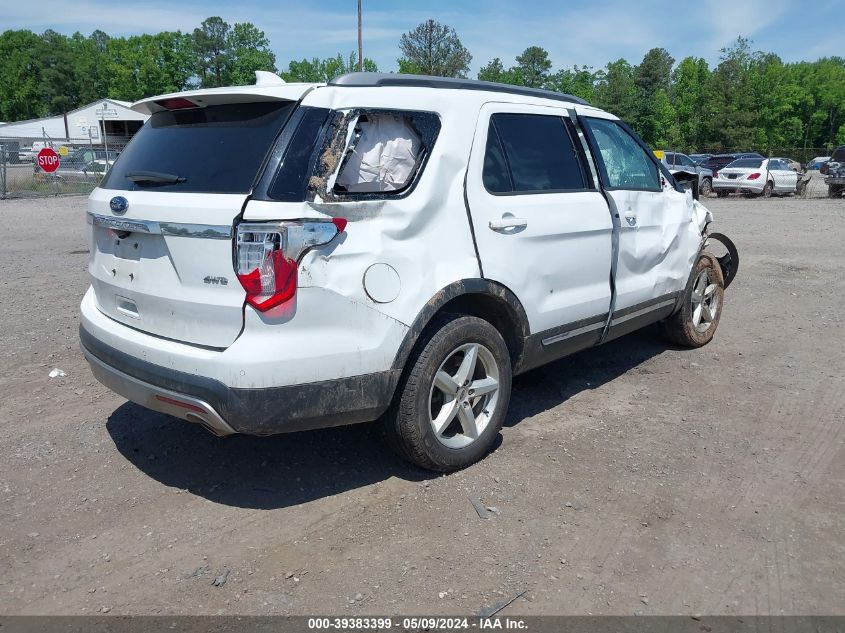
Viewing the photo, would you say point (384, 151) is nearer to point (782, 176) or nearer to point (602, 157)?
point (602, 157)

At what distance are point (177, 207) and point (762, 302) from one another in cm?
682

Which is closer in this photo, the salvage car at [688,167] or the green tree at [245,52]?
the salvage car at [688,167]

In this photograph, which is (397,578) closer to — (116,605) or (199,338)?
(116,605)

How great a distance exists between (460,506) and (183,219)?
1888 mm

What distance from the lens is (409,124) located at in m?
3.46

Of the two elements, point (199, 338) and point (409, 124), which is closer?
point (199, 338)

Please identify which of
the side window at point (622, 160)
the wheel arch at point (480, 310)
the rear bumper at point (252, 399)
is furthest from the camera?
the side window at point (622, 160)

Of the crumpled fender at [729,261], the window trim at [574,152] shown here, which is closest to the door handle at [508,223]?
the window trim at [574,152]

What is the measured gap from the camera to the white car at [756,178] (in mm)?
24891

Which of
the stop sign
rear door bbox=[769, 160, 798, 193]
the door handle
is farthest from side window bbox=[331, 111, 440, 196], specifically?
rear door bbox=[769, 160, 798, 193]

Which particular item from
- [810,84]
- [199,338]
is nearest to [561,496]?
[199,338]

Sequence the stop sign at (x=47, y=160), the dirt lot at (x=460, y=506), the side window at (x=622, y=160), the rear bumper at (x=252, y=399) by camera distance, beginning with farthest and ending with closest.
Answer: the stop sign at (x=47, y=160) → the side window at (x=622, y=160) → the rear bumper at (x=252, y=399) → the dirt lot at (x=460, y=506)

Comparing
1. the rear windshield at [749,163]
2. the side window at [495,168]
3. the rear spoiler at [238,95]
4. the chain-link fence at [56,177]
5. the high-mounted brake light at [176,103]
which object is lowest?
the chain-link fence at [56,177]

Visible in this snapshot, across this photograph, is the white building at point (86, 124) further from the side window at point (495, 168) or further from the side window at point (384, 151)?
the side window at point (384, 151)
